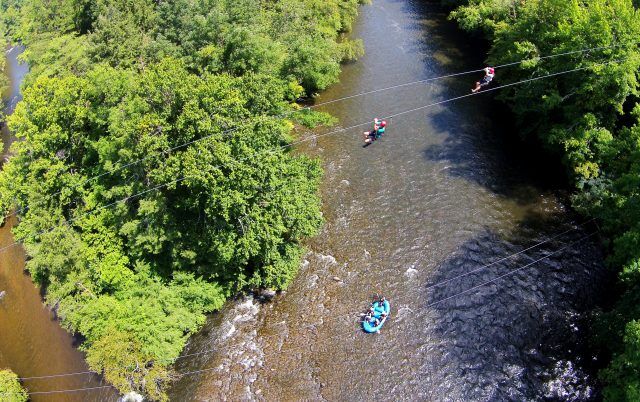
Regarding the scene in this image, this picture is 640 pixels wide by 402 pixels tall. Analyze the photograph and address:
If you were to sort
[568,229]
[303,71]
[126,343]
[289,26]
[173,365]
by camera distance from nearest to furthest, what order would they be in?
[126,343] → [173,365] → [568,229] → [303,71] → [289,26]

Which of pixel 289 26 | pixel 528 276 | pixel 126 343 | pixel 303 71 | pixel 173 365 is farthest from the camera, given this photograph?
pixel 289 26

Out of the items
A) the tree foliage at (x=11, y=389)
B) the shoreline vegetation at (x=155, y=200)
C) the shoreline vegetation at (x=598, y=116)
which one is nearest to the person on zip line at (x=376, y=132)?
the shoreline vegetation at (x=155, y=200)

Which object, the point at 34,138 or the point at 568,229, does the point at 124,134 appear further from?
the point at 568,229

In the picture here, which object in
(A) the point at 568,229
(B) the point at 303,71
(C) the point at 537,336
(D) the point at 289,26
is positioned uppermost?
(D) the point at 289,26

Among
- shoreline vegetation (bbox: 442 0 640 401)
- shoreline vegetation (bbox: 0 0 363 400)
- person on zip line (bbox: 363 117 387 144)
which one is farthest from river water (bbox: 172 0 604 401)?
shoreline vegetation (bbox: 0 0 363 400)

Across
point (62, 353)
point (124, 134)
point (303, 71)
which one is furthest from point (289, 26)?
point (62, 353)
